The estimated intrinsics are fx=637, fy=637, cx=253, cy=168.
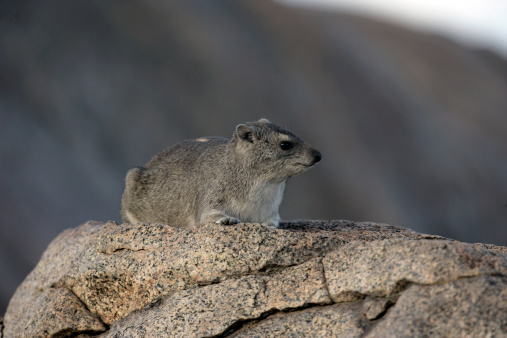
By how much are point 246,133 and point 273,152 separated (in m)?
0.48

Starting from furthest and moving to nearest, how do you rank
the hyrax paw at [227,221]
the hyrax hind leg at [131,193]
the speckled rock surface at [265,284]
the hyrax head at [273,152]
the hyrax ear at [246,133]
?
1. the hyrax hind leg at [131,193]
2. the hyrax ear at [246,133]
3. the hyrax head at [273,152]
4. the hyrax paw at [227,221]
5. the speckled rock surface at [265,284]

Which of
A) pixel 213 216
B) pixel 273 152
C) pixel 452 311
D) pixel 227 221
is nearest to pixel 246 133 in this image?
pixel 273 152

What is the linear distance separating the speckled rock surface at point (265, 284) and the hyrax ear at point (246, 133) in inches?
50.3

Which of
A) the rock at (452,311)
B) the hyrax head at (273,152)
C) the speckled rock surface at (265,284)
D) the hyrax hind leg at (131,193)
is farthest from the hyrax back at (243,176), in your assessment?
the rock at (452,311)

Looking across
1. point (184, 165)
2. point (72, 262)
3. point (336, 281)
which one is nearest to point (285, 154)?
point (184, 165)

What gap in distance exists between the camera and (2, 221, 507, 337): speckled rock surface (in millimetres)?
5469

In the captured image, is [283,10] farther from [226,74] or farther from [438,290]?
[438,290]

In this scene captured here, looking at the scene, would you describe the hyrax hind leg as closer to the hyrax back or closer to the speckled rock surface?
the hyrax back

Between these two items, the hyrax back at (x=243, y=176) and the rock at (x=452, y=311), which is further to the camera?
the hyrax back at (x=243, y=176)

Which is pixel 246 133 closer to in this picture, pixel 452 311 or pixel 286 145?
pixel 286 145

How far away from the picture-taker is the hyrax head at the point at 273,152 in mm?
8328

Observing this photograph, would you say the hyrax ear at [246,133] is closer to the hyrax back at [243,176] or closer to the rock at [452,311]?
the hyrax back at [243,176]

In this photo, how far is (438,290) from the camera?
18.0ft

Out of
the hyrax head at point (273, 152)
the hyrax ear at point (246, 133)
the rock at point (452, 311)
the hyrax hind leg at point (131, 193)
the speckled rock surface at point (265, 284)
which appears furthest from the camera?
the hyrax hind leg at point (131, 193)
